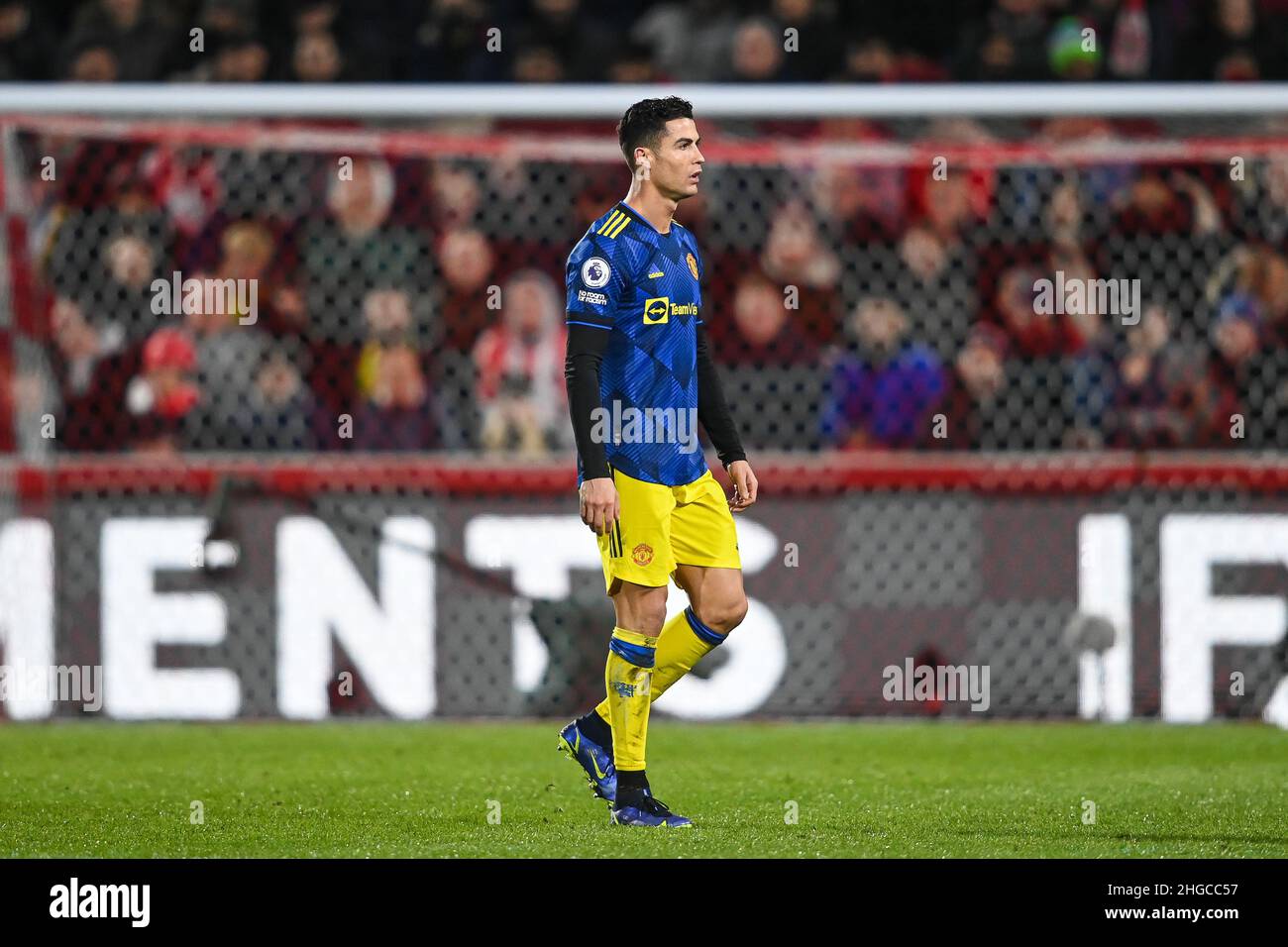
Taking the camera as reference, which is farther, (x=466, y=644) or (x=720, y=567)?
(x=466, y=644)

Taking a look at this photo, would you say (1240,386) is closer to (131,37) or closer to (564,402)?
(564,402)

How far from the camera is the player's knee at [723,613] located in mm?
5605

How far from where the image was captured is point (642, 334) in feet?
18.1

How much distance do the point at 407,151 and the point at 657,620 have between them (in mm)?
4151

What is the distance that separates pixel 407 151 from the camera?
29.7 feet

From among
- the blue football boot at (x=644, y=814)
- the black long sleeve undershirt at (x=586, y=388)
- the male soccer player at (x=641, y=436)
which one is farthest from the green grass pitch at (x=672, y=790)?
the black long sleeve undershirt at (x=586, y=388)

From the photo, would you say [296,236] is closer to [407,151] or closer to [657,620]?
[407,151]

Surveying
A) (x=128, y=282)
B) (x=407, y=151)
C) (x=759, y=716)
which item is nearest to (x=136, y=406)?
(x=128, y=282)

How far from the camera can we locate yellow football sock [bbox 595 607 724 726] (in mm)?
5695

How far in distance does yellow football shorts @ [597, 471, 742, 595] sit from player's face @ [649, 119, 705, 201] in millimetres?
788
